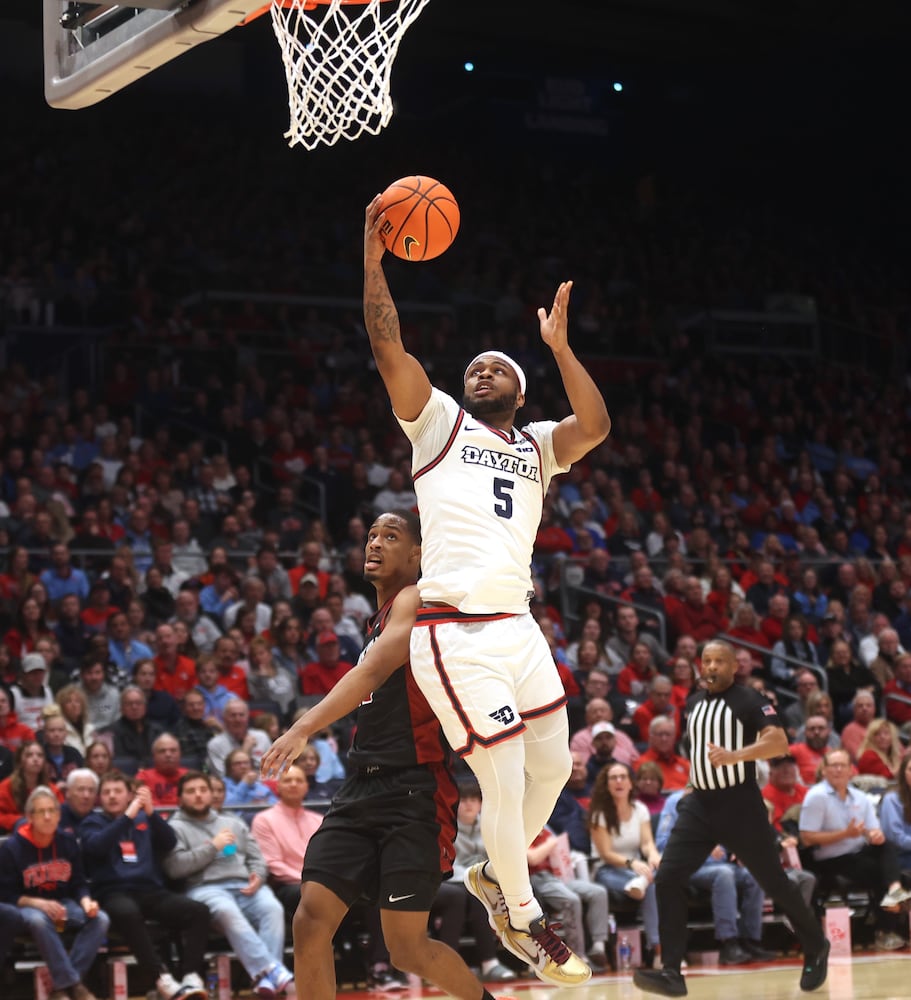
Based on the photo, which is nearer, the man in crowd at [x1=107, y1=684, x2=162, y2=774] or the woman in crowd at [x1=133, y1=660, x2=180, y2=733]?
the man in crowd at [x1=107, y1=684, x2=162, y2=774]

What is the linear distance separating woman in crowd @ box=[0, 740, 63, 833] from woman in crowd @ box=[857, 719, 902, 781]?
6.66m

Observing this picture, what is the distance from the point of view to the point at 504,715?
5.55 metres

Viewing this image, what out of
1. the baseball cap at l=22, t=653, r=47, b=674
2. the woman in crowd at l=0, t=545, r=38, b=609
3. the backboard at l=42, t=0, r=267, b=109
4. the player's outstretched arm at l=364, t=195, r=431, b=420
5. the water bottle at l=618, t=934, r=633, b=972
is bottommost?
the water bottle at l=618, t=934, r=633, b=972

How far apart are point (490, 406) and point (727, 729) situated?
151 inches

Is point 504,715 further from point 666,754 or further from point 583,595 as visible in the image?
point 583,595

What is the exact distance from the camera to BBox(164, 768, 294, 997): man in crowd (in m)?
9.58

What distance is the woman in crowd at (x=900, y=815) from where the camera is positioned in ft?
38.6

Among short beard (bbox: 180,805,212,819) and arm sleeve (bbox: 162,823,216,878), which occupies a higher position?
short beard (bbox: 180,805,212,819)

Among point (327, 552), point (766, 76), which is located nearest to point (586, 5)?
point (766, 76)

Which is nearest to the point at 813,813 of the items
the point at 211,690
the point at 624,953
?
the point at 624,953

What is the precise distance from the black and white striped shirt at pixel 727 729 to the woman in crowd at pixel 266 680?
14.0 ft

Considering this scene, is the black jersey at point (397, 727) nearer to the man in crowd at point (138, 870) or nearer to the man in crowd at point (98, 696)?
the man in crowd at point (138, 870)

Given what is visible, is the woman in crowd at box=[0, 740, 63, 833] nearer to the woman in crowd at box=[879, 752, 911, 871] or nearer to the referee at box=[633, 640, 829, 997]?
the referee at box=[633, 640, 829, 997]

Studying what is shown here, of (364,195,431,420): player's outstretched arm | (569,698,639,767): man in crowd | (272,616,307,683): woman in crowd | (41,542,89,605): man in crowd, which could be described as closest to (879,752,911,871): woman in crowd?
(569,698,639,767): man in crowd
